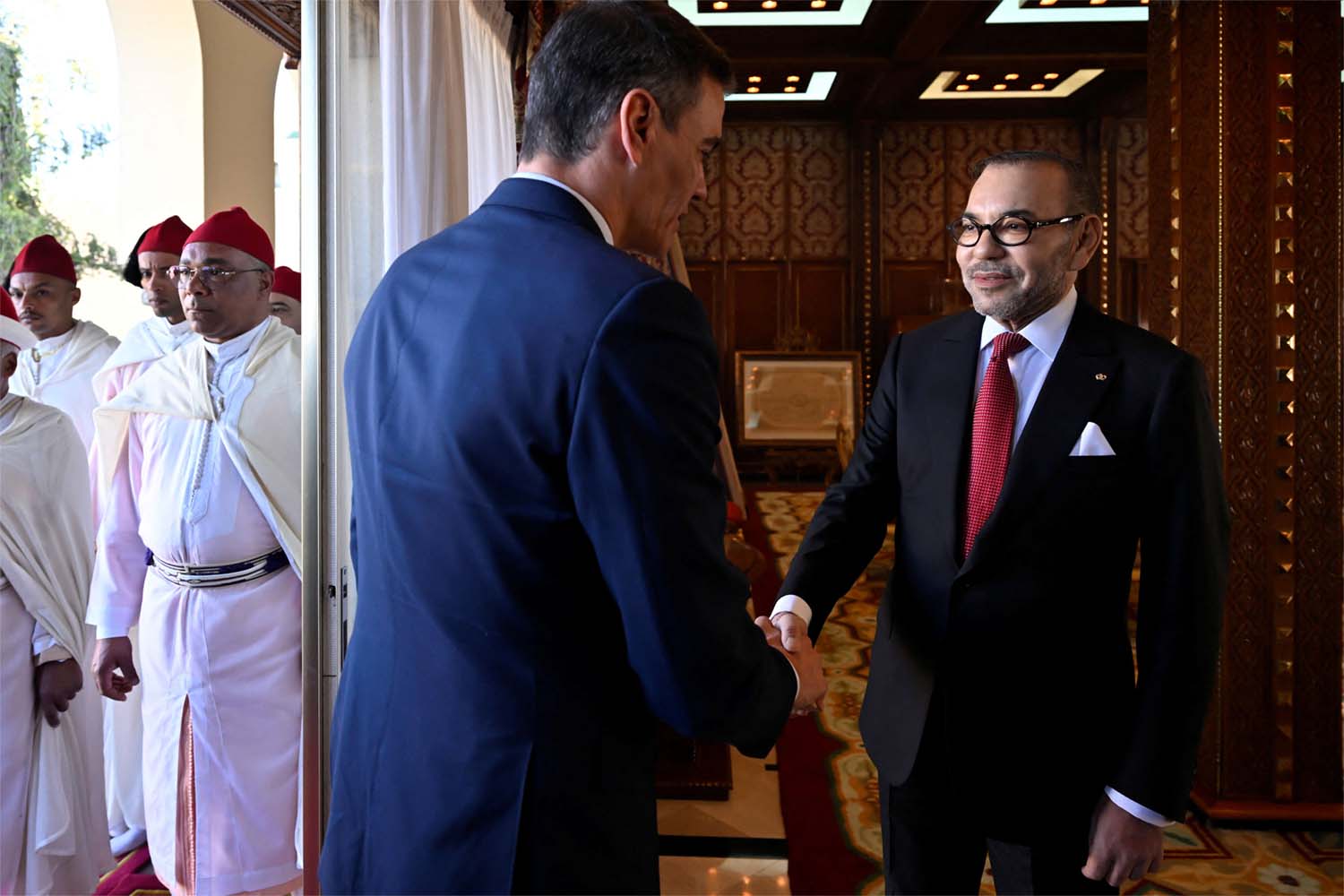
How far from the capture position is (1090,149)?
11.8m

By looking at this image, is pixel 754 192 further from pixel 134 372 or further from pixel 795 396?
pixel 134 372

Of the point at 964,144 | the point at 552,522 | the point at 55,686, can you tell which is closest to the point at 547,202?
the point at 552,522

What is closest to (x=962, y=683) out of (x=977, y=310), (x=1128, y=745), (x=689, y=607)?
(x=1128, y=745)

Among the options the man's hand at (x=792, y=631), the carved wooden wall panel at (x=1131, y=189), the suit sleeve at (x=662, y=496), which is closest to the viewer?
the suit sleeve at (x=662, y=496)

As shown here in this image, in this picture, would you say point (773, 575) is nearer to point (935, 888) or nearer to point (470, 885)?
point (935, 888)

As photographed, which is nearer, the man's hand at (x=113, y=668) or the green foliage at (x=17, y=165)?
the green foliage at (x=17, y=165)

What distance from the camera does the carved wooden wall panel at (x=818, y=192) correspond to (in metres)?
12.4

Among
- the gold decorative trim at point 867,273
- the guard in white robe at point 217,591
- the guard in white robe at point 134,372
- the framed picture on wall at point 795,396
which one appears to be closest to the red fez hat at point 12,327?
the guard in white robe at point 134,372

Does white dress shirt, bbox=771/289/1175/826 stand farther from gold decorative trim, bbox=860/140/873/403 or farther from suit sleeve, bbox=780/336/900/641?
gold decorative trim, bbox=860/140/873/403

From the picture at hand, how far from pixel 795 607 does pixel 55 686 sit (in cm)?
150

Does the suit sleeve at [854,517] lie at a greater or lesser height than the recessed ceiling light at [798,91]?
lesser

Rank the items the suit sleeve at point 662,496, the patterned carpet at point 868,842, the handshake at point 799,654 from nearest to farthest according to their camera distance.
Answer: the suit sleeve at point 662,496 → the handshake at point 799,654 → the patterned carpet at point 868,842

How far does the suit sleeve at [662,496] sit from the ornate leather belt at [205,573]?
1668 millimetres

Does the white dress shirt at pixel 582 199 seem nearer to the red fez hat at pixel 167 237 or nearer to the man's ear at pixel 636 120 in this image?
the man's ear at pixel 636 120
